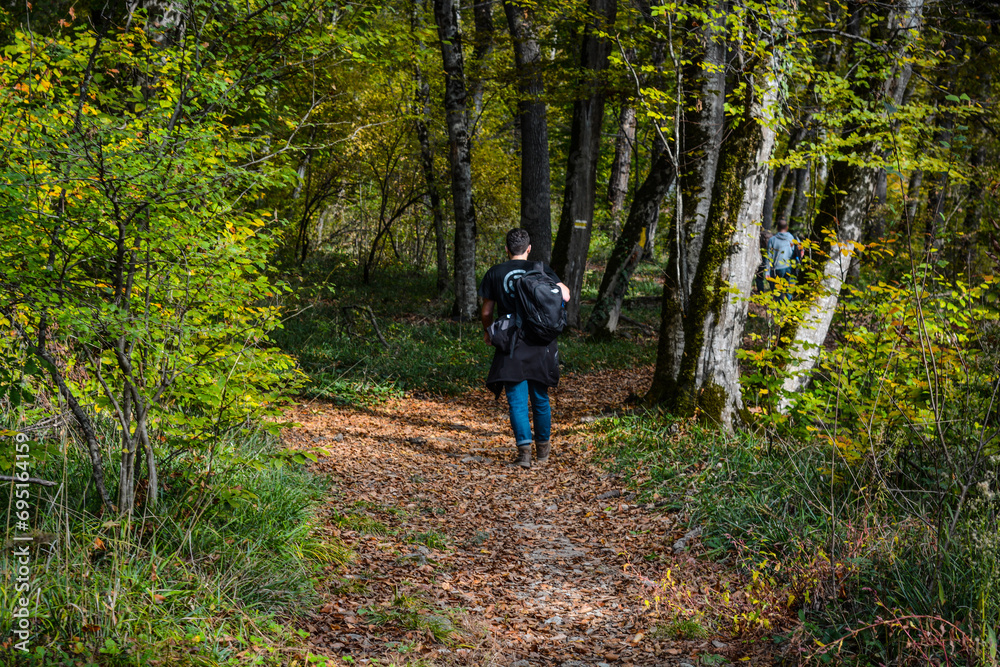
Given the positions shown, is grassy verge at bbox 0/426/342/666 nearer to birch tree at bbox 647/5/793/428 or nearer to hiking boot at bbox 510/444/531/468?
hiking boot at bbox 510/444/531/468

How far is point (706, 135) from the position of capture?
7.09 m

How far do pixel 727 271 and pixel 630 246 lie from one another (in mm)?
5482

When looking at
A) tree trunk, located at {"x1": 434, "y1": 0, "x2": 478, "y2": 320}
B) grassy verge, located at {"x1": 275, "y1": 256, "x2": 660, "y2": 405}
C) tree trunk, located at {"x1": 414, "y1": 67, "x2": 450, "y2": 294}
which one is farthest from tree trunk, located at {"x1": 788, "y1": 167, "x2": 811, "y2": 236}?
tree trunk, located at {"x1": 434, "y1": 0, "x2": 478, "y2": 320}

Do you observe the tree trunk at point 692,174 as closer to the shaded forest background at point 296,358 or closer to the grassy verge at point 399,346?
the shaded forest background at point 296,358

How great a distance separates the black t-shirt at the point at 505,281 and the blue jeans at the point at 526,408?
2.21 feet

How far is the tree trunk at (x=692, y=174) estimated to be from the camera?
6.77 metres

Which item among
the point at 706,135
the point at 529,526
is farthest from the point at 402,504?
the point at 706,135

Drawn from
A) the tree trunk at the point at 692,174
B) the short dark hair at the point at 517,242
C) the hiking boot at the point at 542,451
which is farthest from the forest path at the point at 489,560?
the short dark hair at the point at 517,242

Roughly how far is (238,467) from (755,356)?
Result: 3.61 m

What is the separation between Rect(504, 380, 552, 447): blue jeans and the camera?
600 cm

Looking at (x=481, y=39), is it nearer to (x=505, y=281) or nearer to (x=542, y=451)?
(x=505, y=281)

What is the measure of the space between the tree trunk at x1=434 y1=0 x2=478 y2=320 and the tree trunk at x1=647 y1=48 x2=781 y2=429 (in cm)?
575

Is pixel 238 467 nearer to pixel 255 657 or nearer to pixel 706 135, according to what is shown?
pixel 255 657

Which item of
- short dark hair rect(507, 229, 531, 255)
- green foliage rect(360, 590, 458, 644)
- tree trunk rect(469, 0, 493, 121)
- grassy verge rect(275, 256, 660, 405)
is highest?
tree trunk rect(469, 0, 493, 121)
